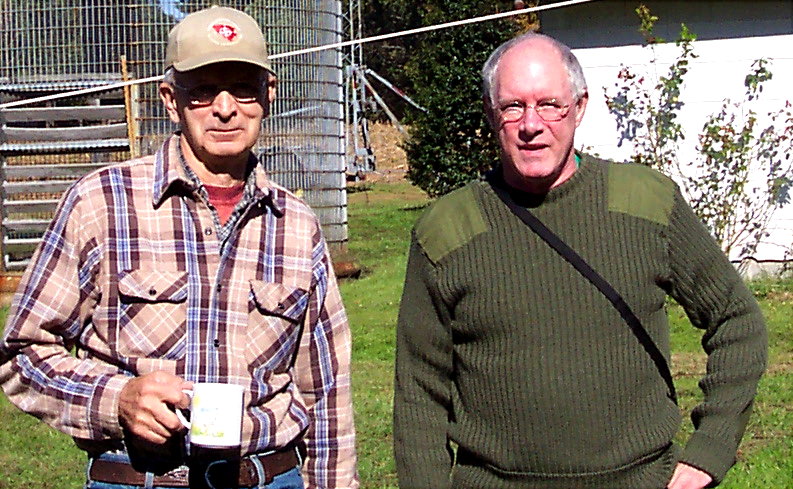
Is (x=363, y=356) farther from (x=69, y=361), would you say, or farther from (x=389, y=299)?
(x=69, y=361)

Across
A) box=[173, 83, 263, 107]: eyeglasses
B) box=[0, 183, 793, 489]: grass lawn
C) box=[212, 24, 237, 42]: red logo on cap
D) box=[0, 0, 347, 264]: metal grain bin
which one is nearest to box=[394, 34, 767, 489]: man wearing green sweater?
box=[173, 83, 263, 107]: eyeglasses

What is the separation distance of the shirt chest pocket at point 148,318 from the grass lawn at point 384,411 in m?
3.59

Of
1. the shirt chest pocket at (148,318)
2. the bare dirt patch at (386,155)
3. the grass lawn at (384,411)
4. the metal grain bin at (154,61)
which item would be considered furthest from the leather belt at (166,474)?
the bare dirt patch at (386,155)

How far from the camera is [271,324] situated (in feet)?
11.5

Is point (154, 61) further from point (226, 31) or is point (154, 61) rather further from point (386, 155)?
point (386, 155)

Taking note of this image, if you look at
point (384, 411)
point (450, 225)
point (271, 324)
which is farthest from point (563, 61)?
point (384, 411)

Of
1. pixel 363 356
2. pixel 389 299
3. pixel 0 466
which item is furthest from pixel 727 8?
pixel 0 466

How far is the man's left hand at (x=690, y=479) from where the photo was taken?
141 inches

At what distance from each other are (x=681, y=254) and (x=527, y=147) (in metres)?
0.51

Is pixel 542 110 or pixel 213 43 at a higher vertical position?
pixel 213 43

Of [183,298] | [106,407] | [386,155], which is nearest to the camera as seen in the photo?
[106,407]

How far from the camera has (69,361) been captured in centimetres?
335

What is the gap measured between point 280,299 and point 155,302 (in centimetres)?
35

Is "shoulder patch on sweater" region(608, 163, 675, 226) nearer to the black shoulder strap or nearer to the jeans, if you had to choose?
the black shoulder strap
